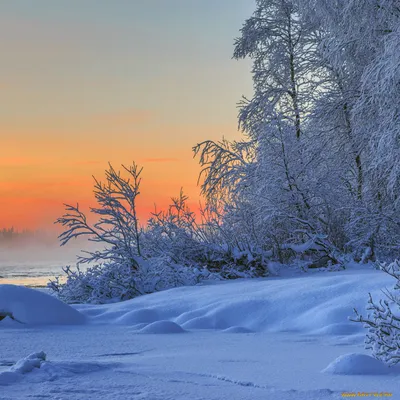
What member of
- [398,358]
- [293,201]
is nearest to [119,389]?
[398,358]

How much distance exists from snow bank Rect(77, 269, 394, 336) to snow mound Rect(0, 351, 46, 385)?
2.05 m

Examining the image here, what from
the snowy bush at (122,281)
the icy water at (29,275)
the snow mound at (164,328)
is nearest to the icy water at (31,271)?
the icy water at (29,275)

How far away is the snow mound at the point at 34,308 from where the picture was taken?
5641mm

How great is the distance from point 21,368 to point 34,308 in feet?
8.94

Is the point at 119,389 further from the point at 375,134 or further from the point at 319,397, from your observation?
the point at 375,134

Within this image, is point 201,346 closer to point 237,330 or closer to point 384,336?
point 237,330

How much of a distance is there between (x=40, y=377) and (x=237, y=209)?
402 inches

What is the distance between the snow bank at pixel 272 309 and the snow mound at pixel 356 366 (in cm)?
148

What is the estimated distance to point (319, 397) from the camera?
2.70m

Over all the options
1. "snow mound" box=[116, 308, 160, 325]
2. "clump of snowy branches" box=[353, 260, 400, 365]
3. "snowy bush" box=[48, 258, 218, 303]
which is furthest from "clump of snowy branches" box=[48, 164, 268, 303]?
"clump of snowy branches" box=[353, 260, 400, 365]

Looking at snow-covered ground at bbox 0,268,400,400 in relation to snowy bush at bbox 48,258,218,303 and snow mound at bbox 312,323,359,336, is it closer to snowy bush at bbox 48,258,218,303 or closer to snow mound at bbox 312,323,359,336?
snow mound at bbox 312,323,359,336

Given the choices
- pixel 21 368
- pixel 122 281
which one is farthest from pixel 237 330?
pixel 122 281

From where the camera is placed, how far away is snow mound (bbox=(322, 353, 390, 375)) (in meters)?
3.19

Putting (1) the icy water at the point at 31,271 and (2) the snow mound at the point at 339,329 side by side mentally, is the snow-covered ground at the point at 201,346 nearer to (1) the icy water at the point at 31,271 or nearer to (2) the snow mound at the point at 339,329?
(2) the snow mound at the point at 339,329
